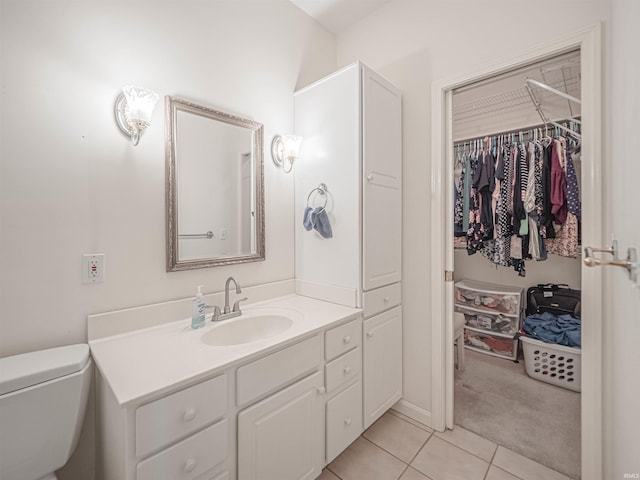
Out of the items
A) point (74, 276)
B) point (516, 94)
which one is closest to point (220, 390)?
point (74, 276)

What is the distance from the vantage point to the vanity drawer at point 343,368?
4.58 ft

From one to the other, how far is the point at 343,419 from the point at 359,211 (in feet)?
3.60

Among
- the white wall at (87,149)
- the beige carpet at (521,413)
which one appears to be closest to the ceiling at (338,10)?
the white wall at (87,149)

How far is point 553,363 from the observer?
7.34ft

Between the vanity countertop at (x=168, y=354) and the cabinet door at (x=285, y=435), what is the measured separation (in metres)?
0.22

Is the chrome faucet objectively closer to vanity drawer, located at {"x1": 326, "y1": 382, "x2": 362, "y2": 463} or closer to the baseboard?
vanity drawer, located at {"x1": 326, "y1": 382, "x2": 362, "y2": 463}

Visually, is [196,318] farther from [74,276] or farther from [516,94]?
[516,94]

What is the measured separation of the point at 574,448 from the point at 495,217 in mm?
1616

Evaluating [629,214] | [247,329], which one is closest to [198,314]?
[247,329]

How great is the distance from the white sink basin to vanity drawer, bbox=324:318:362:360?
220 millimetres

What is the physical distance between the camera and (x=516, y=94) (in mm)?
2604

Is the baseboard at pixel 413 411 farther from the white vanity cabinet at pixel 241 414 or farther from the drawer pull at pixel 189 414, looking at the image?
the drawer pull at pixel 189 414

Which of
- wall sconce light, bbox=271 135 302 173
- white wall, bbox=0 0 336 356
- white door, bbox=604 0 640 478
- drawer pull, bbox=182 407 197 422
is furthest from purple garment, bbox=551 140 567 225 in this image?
drawer pull, bbox=182 407 197 422

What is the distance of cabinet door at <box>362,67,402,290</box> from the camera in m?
1.62
